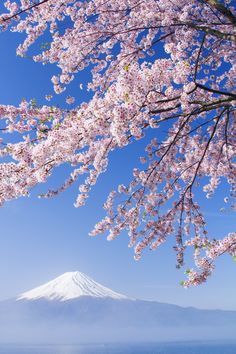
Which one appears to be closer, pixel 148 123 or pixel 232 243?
pixel 148 123

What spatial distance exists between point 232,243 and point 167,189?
222 cm

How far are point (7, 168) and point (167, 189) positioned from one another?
4.27 meters

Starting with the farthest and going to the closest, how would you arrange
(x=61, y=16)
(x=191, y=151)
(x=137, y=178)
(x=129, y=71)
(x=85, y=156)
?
(x=61, y=16), (x=191, y=151), (x=137, y=178), (x=85, y=156), (x=129, y=71)

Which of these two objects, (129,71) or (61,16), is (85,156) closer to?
(129,71)

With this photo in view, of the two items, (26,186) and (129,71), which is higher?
(129,71)

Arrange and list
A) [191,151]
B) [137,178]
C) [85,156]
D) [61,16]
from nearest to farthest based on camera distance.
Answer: [85,156] < [137,178] < [191,151] < [61,16]

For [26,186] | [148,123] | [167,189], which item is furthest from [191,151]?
[26,186]

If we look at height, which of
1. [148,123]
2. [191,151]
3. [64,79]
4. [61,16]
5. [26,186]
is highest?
[61,16]

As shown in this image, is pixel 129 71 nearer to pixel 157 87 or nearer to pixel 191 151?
pixel 157 87

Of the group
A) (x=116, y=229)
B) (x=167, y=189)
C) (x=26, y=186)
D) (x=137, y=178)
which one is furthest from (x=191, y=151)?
(x=26, y=186)

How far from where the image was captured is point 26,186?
550cm

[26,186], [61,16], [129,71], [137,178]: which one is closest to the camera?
[129,71]

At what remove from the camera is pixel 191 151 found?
951 centimetres

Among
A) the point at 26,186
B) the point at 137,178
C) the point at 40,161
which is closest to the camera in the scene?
the point at 40,161
